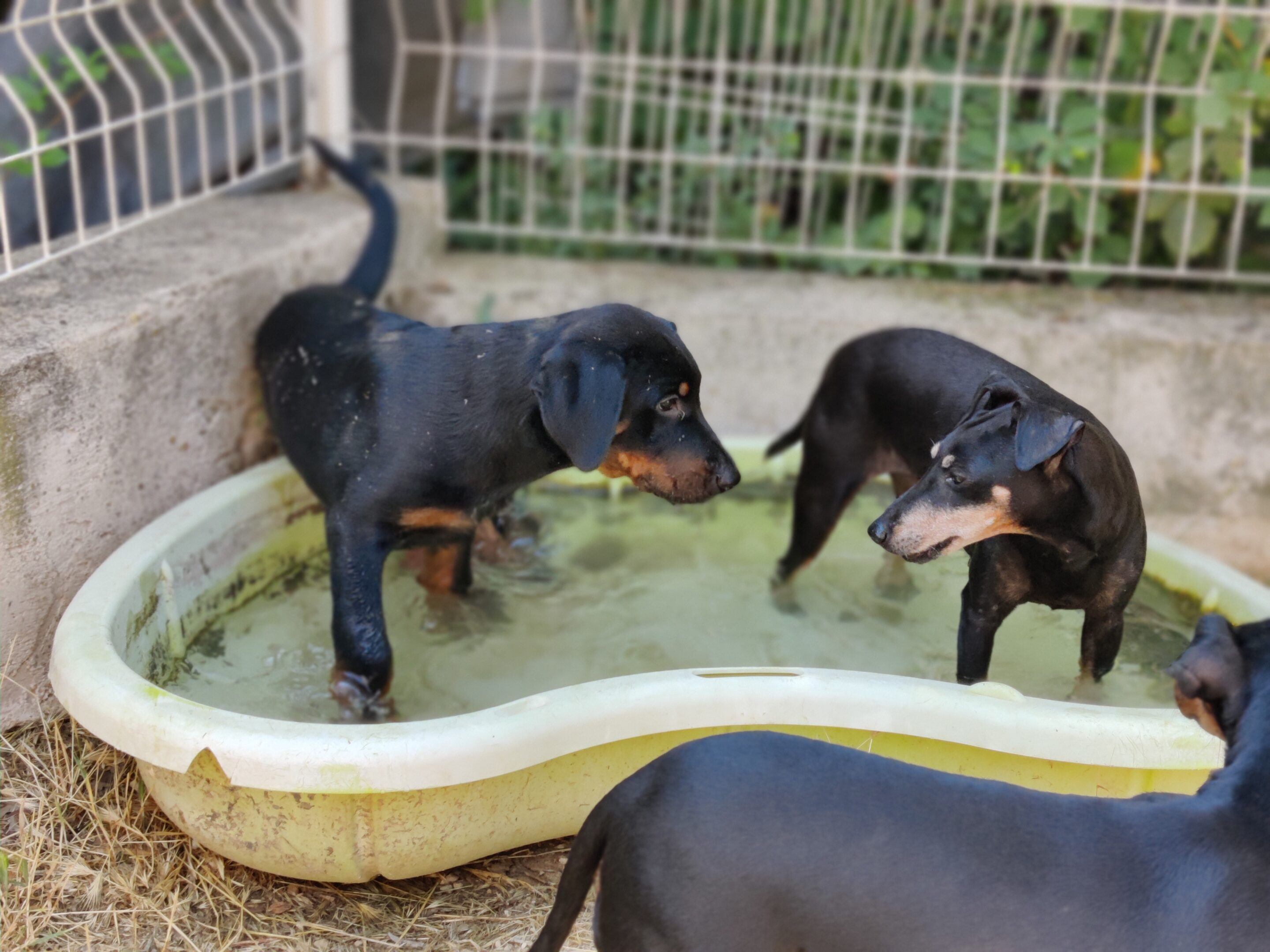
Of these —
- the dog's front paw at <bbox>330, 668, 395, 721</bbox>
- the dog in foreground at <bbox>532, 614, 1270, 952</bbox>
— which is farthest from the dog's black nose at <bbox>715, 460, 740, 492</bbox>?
the dog in foreground at <bbox>532, 614, 1270, 952</bbox>

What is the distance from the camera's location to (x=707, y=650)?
408 cm

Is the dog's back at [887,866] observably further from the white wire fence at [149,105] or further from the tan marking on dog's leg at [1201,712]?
the white wire fence at [149,105]

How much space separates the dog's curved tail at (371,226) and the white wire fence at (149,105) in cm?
20

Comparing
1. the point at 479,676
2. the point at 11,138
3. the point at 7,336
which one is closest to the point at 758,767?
the point at 479,676

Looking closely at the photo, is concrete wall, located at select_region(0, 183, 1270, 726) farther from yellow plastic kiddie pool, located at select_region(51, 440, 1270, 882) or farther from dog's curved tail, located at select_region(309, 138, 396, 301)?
yellow plastic kiddie pool, located at select_region(51, 440, 1270, 882)

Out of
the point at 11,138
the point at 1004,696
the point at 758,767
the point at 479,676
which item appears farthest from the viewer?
the point at 11,138

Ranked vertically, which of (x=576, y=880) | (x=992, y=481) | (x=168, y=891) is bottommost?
(x=168, y=891)

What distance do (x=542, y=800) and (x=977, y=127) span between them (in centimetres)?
388

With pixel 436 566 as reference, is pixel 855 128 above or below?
above

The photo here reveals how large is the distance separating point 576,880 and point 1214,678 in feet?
3.99

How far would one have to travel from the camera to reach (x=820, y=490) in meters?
4.00

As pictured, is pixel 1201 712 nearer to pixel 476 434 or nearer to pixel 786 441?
pixel 476 434

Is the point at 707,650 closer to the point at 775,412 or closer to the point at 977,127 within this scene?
the point at 775,412

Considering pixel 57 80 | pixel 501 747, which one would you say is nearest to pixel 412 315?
pixel 57 80
